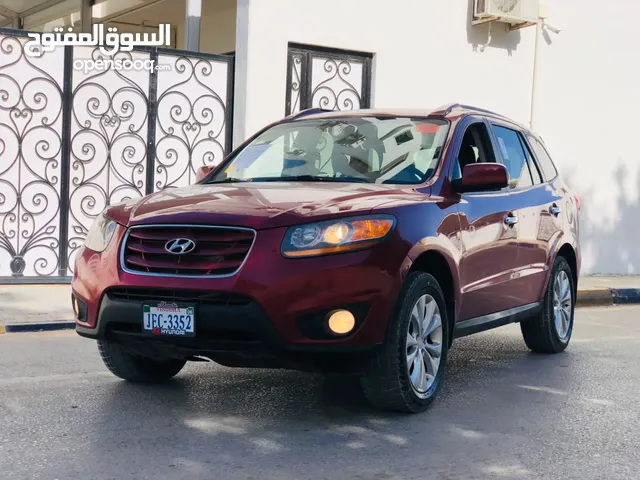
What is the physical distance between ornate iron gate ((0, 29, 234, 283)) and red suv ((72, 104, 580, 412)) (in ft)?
16.3

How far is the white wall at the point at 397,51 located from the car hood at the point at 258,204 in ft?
20.9

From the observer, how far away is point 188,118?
11.9 m

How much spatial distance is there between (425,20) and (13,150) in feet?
18.9

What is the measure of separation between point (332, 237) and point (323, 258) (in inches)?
5.3

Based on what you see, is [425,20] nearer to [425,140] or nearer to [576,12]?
[576,12]

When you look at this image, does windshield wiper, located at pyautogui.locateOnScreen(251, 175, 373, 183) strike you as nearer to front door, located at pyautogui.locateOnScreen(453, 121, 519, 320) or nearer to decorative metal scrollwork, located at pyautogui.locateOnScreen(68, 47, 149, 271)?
front door, located at pyautogui.locateOnScreen(453, 121, 519, 320)

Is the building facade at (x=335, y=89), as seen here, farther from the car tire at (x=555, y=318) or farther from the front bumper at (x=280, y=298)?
the front bumper at (x=280, y=298)

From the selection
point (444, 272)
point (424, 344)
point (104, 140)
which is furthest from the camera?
point (104, 140)

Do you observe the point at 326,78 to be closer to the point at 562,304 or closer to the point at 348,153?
the point at 562,304

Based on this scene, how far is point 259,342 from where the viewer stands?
4906mm

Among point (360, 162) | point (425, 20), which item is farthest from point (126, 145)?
point (360, 162)

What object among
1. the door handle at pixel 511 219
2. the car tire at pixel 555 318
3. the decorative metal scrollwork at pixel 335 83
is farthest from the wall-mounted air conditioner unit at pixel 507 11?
the door handle at pixel 511 219

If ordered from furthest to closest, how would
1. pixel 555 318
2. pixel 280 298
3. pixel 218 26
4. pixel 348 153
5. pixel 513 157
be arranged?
pixel 218 26 → pixel 555 318 → pixel 513 157 → pixel 348 153 → pixel 280 298

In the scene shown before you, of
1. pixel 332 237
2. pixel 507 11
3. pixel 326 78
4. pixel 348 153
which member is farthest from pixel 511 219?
pixel 507 11
